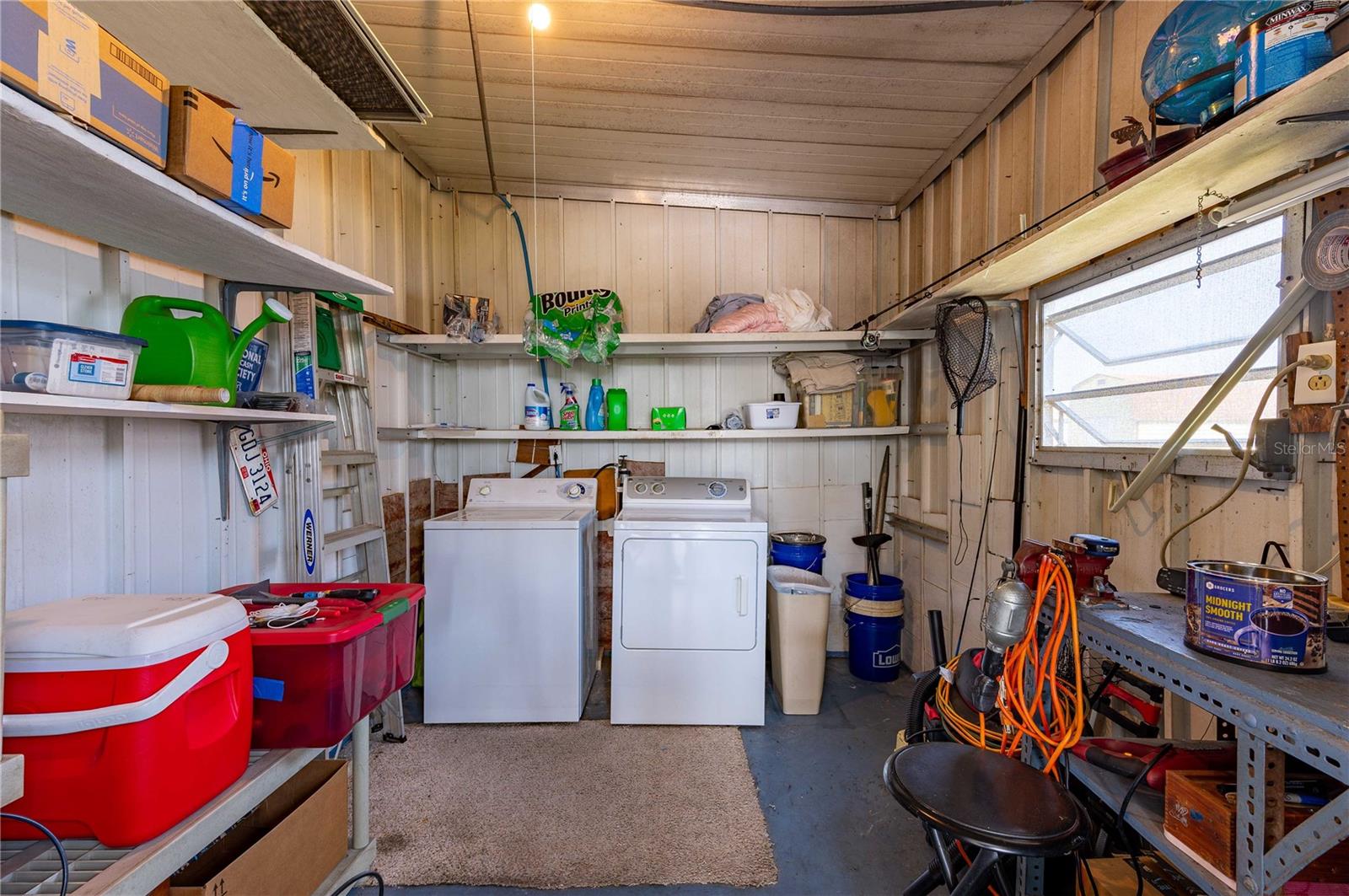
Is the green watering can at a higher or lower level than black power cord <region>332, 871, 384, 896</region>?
higher

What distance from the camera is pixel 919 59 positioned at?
2.09 meters

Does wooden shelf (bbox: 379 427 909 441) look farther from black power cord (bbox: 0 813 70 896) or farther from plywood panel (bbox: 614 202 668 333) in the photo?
black power cord (bbox: 0 813 70 896)

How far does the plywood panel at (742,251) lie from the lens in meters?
3.38

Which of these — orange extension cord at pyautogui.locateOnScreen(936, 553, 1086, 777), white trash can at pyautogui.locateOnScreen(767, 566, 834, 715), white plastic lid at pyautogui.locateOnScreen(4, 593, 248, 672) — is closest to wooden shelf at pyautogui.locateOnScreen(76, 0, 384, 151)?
white plastic lid at pyautogui.locateOnScreen(4, 593, 248, 672)

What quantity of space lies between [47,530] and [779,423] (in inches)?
109

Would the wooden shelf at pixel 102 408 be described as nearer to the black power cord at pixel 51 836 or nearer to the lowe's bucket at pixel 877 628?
the black power cord at pixel 51 836

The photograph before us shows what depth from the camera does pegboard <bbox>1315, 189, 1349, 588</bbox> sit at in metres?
1.14

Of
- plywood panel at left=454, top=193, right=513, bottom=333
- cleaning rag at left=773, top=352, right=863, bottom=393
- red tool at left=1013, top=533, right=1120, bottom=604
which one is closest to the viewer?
red tool at left=1013, top=533, right=1120, bottom=604

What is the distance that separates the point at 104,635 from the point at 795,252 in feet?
11.2

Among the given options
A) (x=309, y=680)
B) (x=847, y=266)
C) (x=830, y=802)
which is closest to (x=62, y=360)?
(x=309, y=680)

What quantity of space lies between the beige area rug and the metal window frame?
5.70ft

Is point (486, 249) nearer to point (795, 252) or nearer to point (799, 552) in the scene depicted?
point (795, 252)

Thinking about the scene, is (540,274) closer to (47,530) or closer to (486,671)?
(486,671)

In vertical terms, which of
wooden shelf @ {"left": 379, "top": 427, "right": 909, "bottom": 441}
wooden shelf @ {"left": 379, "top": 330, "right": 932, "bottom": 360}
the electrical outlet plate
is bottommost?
wooden shelf @ {"left": 379, "top": 427, "right": 909, "bottom": 441}
